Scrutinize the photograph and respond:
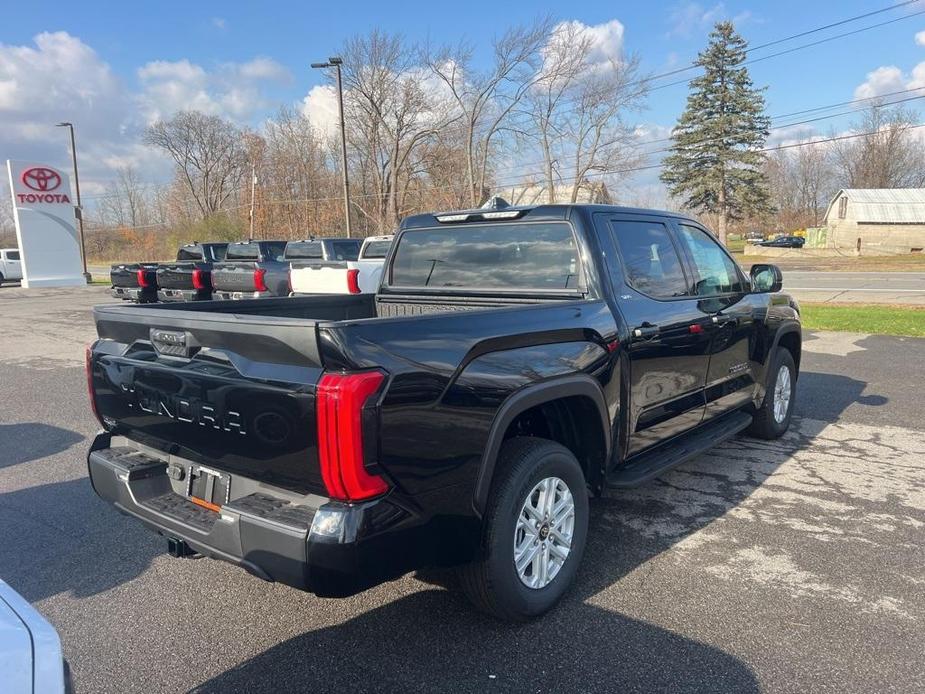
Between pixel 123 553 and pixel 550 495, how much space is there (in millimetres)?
2424

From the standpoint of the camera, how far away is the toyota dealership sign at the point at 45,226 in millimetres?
27984

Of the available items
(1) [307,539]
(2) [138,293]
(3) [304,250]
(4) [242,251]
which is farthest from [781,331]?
(4) [242,251]

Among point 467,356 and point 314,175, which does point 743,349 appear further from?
point 314,175

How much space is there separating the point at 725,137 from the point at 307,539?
172 feet

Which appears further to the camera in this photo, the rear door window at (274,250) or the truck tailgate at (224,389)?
the rear door window at (274,250)

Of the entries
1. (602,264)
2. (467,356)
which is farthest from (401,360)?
(602,264)

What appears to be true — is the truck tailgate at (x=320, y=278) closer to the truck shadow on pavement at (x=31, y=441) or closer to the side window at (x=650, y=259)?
the truck shadow on pavement at (x=31, y=441)

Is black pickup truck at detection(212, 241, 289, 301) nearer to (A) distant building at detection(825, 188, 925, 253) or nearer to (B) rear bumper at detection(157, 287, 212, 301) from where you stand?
(B) rear bumper at detection(157, 287, 212, 301)

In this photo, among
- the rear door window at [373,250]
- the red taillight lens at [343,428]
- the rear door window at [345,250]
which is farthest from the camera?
→ the rear door window at [345,250]

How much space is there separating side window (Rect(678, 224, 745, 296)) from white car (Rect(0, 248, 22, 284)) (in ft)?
114

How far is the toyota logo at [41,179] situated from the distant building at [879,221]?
52017 millimetres

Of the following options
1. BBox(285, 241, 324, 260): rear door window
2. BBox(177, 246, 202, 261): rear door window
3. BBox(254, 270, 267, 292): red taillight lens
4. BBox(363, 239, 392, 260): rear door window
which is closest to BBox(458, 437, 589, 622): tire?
BBox(254, 270, 267, 292): red taillight lens

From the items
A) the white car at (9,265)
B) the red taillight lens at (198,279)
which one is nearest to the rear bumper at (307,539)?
the red taillight lens at (198,279)

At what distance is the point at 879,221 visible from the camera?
2120 inches
